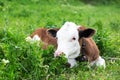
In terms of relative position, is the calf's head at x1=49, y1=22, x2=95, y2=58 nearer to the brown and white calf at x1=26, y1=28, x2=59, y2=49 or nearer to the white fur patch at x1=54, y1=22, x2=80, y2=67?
the white fur patch at x1=54, y1=22, x2=80, y2=67

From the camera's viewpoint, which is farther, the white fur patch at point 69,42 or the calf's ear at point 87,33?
the calf's ear at point 87,33

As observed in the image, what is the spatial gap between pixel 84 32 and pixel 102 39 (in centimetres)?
130

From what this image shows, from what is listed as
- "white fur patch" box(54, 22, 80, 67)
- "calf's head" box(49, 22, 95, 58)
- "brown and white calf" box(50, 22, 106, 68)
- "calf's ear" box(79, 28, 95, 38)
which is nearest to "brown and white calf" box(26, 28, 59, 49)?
"brown and white calf" box(50, 22, 106, 68)

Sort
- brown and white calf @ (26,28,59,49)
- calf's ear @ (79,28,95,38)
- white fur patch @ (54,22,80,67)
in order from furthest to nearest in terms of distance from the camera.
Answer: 1. brown and white calf @ (26,28,59,49)
2. calf's ear @ (79,28,95,38)
3. white fur patch @ (54,22,80,67)

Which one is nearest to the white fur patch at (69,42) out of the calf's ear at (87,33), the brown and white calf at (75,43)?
the brown and white calf at (75,43)

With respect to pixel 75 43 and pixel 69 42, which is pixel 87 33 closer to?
pixel 75 43

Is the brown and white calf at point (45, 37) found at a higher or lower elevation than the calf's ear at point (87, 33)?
lower

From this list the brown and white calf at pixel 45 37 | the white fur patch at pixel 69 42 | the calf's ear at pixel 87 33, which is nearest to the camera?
the white fur patch at pixel 69 42

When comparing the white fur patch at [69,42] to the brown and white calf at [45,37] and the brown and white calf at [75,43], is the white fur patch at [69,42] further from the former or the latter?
the brown and white calf at [45,37]

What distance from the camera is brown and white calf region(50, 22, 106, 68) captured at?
820 cm

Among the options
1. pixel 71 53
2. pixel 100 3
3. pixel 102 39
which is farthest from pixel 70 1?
pixel 71 53

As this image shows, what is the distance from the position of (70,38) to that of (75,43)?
16cm

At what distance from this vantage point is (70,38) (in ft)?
27.3

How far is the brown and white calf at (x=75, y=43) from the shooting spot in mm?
8203
